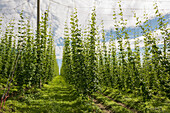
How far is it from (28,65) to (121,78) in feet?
22.9

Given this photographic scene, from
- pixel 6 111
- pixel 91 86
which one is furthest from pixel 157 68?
pixel 6 111

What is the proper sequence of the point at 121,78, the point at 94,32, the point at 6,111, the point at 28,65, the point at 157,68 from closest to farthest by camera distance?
the point at 6,111 → the point at 157,68 → the point at 94,32 → the point at 28,65 → the point at 121,78

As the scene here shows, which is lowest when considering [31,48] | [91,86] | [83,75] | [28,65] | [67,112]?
[67,112]

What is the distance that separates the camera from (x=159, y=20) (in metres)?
5.72

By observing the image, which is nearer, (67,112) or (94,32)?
(67,112)

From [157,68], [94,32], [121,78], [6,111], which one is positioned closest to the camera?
[6,111]

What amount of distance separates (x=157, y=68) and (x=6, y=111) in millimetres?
6783

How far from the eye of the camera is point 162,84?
568 cm

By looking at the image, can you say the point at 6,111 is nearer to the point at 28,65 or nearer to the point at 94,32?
the point at 28,65

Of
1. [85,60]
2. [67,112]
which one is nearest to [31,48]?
[85,60]

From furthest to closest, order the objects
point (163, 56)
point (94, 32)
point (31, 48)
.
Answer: point (31, 48), point (94, 32), point (163, 56)

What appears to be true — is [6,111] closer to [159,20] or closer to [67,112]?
[67,112]

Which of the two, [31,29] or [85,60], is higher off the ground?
[31,29]

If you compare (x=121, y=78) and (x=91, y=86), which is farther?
(x=121, y=78)
